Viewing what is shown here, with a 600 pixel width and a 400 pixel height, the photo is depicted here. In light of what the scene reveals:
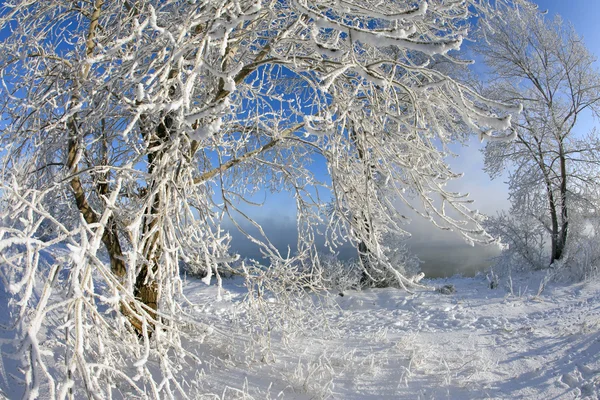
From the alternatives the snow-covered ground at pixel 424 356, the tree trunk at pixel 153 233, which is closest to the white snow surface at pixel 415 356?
the snow-covered ground at pixel 424 356

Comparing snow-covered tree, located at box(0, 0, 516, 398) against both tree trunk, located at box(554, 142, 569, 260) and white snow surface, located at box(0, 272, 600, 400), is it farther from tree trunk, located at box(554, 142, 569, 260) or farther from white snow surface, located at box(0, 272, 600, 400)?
tree trunk, located at box(554, 142, 569, 260)

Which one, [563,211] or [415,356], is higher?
[563,211]

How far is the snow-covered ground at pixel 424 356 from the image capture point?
3176 mm

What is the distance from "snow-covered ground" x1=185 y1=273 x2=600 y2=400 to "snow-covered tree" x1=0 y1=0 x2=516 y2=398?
537mm

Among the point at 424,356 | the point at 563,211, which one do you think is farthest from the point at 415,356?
the point at 563,211

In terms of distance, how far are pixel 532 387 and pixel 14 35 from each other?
587 cm

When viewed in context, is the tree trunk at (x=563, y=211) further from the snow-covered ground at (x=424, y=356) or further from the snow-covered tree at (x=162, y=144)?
the snow-covered tree at (x=162, y=144)

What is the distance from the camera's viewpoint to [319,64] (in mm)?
3281

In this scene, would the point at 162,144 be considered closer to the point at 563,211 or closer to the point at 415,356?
the point at 415,356

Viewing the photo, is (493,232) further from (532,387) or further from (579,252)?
(532,387)

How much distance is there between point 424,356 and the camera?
3.91m

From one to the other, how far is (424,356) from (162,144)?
10.7 ft

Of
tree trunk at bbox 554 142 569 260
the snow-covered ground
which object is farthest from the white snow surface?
tree trunk at bbox 554 142 569 260

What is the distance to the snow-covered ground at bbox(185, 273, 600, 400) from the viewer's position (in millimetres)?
3176
